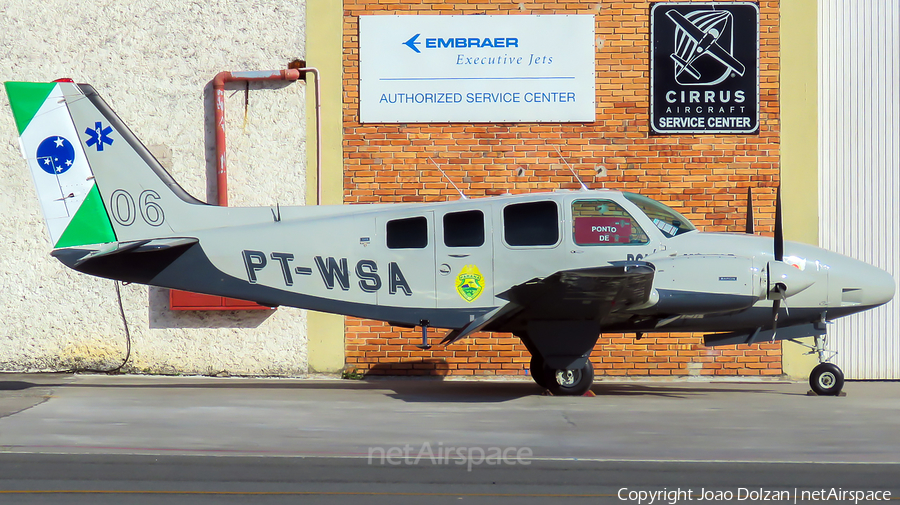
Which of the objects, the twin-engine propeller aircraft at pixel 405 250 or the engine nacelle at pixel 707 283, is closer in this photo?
the engine nacelle at pixel 707 283

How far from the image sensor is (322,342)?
42.1ft

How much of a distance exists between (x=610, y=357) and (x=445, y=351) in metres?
2.55

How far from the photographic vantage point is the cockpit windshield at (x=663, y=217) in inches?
396

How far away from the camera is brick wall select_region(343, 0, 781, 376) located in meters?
12.6

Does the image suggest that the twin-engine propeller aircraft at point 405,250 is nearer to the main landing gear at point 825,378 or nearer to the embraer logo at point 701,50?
the main landing gear at point 825,378

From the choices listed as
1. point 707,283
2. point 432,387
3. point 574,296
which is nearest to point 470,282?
point 574,296

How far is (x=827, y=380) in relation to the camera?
34.7 ft

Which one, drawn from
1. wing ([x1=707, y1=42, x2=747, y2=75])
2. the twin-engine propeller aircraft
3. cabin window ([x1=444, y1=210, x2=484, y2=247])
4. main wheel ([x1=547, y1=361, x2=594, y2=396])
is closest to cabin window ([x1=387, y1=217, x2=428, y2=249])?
the twin-engine propeller aircraft

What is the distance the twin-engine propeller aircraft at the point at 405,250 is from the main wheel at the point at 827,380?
2.4 inches

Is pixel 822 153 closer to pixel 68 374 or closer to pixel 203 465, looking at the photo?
pixel 203 465

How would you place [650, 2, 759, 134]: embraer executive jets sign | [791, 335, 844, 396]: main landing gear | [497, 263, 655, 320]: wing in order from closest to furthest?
[497, 263, 655, 320]: wing, [791, 335, 844, 396]: main landing gear, [650, 2, 759, 134]: embraer executive jets sign

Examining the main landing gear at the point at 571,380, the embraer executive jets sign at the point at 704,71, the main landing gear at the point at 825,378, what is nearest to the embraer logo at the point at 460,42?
the embraer executive jets sign at the point at 704,71

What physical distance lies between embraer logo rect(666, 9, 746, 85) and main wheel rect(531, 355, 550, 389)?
521cm

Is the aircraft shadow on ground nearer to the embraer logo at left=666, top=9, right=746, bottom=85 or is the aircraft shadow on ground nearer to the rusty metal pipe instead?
the rusty metal pipe
